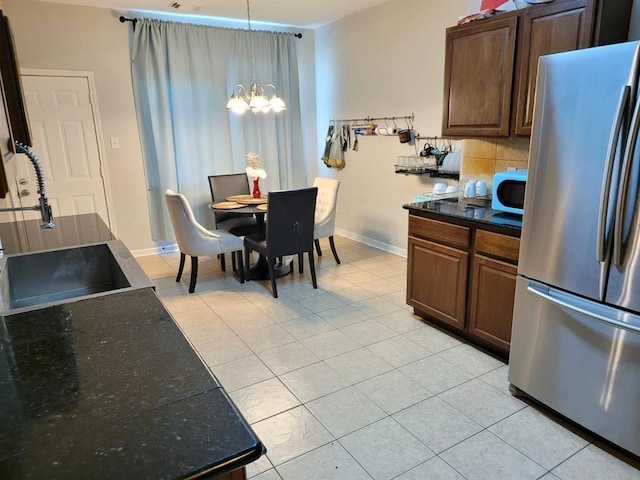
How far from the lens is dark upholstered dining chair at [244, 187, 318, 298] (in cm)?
359

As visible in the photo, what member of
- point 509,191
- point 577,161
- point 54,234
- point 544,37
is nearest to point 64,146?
point 54,234

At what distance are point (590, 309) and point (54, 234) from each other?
2.61 meters

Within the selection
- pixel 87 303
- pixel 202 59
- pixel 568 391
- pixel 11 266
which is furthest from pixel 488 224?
pixel 202 59

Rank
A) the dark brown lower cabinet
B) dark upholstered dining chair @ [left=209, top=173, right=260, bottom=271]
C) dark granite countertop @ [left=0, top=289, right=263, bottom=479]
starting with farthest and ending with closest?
1. dark upholstered dining chair @ [left=209, top=173, right=260, bottom=271]
2. the dark brown lower cabinet
3. dark granite countertop @ [left=0, top=289, right=263, bottom=479]

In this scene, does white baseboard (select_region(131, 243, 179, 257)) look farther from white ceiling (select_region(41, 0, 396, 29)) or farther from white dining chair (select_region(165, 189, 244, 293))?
white ceiling (select_region(41, 0, 396, 29))

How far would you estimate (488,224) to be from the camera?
2508mm

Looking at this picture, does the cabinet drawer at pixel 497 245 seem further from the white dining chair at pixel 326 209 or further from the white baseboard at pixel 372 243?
the white baseboard at pixel 372 243

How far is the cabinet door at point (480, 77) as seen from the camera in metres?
2.63

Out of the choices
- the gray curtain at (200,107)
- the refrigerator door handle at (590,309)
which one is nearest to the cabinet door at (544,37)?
the refrigerator door handle at (590,309)

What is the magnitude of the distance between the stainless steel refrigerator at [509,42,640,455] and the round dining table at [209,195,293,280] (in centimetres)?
253

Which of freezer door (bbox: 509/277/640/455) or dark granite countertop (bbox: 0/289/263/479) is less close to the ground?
dark granite countertop (bbox: 0/289/263/479)

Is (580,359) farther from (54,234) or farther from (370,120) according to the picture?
(370,120)

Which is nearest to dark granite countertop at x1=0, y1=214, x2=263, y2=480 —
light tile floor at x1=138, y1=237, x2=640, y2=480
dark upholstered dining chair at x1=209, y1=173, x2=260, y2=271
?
light tile floor at x1=138, y1=237, x2=640, y2=480

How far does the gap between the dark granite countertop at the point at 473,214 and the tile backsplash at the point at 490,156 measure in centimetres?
26
